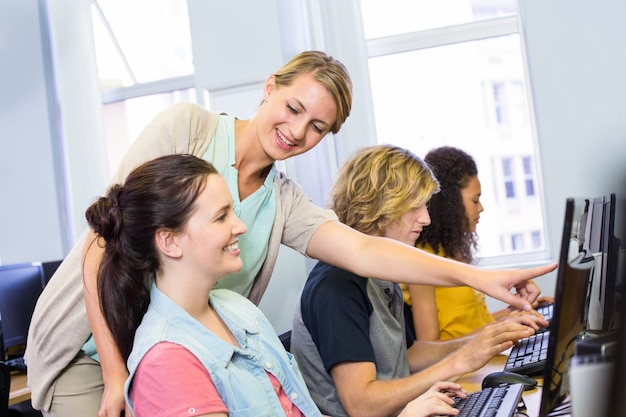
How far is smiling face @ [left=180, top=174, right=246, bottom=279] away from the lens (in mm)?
1282

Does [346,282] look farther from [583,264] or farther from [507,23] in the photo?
[507,23]

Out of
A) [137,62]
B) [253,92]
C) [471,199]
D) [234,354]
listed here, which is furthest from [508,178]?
[234,354]

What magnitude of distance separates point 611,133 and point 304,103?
7.92 ft

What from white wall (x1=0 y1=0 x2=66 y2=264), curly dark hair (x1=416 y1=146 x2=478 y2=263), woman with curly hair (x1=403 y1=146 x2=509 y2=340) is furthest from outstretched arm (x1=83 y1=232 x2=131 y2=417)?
white wall (x1=0 y1=0 x2=66 y2=264)

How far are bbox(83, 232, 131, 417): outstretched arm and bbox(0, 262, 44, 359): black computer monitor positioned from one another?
265 cm

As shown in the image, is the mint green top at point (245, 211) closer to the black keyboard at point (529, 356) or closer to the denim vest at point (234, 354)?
the denim vest at point (234, 354)

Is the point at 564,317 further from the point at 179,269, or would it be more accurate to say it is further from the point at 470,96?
the point at 470,96

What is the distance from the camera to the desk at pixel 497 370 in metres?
1.38

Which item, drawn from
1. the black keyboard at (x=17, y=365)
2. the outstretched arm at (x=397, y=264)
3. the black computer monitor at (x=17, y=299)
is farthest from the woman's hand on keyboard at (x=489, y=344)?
the black computer monitor at (x=17, y=299)

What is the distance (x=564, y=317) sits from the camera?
958mm

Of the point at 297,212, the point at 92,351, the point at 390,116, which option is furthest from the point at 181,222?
the point at 390,116

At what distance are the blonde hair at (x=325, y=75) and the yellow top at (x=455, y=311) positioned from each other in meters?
0.83

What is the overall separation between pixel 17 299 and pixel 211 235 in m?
2.86

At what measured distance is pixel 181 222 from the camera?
1.28 metres
